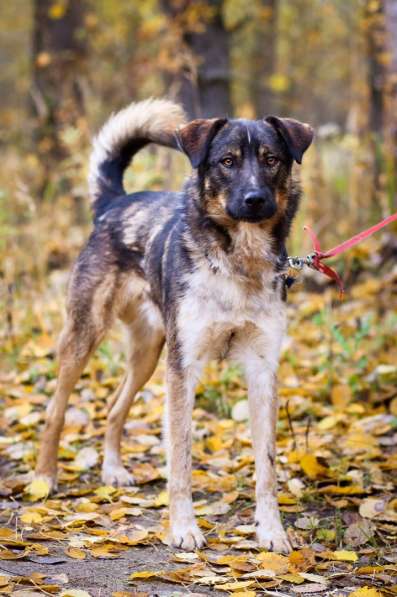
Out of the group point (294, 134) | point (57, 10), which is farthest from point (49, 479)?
point (57, 10)

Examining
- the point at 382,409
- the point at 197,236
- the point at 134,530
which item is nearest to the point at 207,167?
the point at 197,236

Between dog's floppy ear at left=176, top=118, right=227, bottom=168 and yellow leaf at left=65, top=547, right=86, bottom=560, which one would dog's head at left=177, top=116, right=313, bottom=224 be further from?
yellow leaf at left=65, top=547, right=86, bottom=560

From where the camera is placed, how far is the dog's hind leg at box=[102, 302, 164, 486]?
15.3 feet

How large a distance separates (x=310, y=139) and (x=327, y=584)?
1.95 m

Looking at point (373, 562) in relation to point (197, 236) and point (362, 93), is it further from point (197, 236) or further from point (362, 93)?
point (362, 93)

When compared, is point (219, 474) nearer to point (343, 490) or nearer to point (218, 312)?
point (343, 490)

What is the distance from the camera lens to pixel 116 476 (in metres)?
4.49

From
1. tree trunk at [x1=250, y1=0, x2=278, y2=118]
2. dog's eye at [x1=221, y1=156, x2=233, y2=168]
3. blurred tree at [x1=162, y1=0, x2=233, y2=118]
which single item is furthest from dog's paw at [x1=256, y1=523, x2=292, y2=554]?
tree trunk at [x1=250, y1=0, x2=278, y2=118]

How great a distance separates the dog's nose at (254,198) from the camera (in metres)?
3.45

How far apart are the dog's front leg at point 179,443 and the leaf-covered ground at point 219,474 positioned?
0.47ft

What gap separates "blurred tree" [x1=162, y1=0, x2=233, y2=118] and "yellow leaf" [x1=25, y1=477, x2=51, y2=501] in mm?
6195

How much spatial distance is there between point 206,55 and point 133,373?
6164 millimetres

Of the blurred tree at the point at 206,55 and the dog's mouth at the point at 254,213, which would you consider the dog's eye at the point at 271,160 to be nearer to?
the dog's mouth at the point at 254,213

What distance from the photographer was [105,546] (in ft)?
11.1
